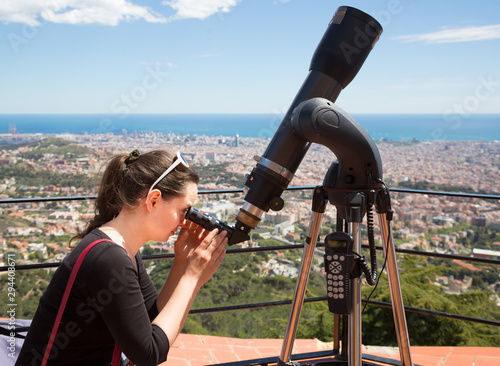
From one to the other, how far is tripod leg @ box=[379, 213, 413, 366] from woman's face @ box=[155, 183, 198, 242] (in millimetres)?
661

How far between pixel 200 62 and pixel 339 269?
10.3 meters

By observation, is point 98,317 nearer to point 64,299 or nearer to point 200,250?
point 64,299

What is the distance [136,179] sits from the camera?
3.68 ft

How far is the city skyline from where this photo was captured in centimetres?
335

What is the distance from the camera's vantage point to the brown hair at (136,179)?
1.13 meters

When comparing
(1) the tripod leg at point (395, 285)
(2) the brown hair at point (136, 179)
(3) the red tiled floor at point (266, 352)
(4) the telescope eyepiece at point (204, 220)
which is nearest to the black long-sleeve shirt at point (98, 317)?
(2) the brown hair at point (136, 179)

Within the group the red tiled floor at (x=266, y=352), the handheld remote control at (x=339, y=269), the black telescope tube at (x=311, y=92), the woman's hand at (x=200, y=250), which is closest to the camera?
the woman's hand at (x=200, y=250)

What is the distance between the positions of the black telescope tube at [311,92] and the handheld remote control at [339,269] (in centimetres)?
28

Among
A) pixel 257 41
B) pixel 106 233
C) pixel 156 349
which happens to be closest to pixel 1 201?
pixel 106 233

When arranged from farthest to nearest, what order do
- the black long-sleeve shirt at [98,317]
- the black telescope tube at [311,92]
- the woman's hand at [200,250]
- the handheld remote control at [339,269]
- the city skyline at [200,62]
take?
the city skyline at [200,62], the black telescope tube at [311,92], the handheld remote control at [339,269], the woman's hand at [200,250], the black long-sleeve shirt at [98,317]

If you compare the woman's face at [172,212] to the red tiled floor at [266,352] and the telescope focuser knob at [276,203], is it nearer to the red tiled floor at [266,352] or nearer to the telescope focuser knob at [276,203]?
the telescope focuser knob at [276,203]

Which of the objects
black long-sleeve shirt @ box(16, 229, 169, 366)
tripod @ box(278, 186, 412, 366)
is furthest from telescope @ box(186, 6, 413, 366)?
black long-sleeve shirt @ box(16, 229, 169, 366)

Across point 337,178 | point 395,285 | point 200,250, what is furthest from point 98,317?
point 395,285

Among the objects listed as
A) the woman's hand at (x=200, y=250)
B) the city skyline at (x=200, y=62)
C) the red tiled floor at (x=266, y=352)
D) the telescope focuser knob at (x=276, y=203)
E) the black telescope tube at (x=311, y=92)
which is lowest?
the red tiled floor at (x=266, y=352)
